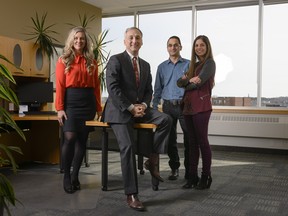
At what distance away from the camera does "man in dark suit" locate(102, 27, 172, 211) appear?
103 inches

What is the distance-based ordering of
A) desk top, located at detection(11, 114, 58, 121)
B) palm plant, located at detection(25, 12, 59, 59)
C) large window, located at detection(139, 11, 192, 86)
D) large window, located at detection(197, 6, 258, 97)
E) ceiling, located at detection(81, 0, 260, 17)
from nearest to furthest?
desk top, located at detection(11, 114, 58, 121) < palm plant, located at detection(25, 12, 59, 59) < large window, located at detection(197, 6, 258, 97) < ceiling, located at detection(81, 0, 260, 17) < large window, located at detection(139, 11, 192, 86)

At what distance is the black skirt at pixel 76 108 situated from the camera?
303 centimetres

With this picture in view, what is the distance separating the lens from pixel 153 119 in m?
2.90

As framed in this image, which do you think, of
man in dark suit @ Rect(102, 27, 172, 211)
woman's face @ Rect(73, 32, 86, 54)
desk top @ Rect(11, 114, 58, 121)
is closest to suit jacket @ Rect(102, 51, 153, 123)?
man in dark suit @ Rect(102, 27, 172, 211)

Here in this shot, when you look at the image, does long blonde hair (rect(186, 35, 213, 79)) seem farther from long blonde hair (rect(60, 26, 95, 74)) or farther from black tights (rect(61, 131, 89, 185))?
black tights (rect(61, 131, 89, 185))

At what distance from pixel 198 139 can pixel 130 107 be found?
2.52 ft

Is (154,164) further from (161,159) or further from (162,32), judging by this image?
(162,32)

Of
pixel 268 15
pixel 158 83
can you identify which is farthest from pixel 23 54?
pixel 268 15

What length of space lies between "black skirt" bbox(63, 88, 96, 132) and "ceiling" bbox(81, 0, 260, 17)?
3530 mm

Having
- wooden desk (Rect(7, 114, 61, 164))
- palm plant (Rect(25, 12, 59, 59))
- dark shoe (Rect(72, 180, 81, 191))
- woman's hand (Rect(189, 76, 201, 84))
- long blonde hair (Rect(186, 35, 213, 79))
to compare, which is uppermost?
palm plant (Rect(25, 12, 59, 59))

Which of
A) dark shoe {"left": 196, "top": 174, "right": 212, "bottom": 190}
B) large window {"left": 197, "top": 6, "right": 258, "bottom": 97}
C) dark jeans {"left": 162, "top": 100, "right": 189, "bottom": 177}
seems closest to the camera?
dark shoe {"left": 196, "top": 174, "right": 212, "bottom": 190}

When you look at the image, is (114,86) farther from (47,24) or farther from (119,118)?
(47,24)

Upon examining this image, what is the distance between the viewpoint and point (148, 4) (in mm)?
6301

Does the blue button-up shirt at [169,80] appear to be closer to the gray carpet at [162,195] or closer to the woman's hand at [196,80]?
the woman's hand at [196,80]
